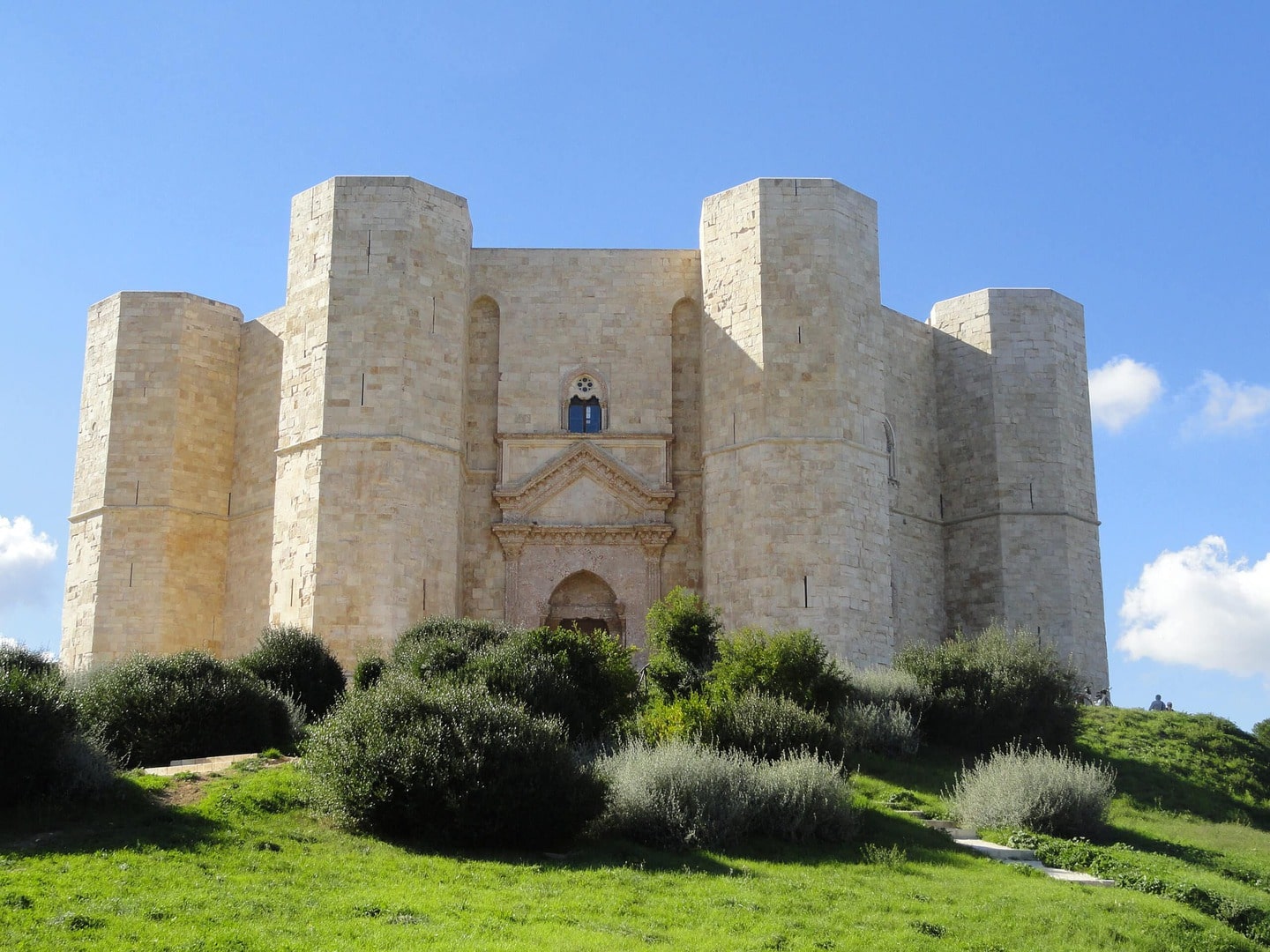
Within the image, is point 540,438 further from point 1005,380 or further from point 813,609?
point 1005,380

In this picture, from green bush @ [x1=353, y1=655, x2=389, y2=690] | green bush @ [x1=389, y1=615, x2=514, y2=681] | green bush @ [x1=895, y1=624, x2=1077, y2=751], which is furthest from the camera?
green bush @ [x1=895, y1=624, x2=1077, y2=751]

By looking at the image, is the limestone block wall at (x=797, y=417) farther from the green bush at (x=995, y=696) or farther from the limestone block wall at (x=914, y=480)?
the limestone block wall at (x=914, y=480)

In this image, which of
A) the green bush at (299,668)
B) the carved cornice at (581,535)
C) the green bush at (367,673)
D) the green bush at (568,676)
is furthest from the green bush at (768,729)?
the carved cornice at (581,535)

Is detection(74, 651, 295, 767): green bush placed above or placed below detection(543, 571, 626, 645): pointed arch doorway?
below

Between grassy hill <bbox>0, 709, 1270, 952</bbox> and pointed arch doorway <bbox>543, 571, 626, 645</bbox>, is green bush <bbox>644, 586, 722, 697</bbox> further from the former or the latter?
grassy hill <bbox>0, 709, 1270, 952</bbox>

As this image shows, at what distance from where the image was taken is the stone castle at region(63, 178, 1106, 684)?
2273cm

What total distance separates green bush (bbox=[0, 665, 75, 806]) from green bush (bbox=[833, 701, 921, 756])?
31.1 feet

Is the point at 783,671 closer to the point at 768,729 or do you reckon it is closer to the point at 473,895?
the point at 768,729

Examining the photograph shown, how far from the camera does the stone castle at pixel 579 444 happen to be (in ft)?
74.6

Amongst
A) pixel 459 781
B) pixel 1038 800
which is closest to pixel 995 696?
pixel 1038 800

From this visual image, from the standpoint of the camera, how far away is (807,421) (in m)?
23.0

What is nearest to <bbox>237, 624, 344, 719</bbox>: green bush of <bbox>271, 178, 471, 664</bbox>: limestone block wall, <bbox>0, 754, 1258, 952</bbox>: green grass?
<bbox>271, 178, 471, 664</bbox>: limestone block wall

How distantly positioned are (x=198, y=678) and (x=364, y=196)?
10.8 m

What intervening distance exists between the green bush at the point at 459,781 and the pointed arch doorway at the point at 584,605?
12245mm
